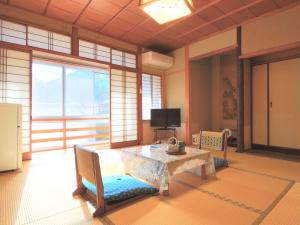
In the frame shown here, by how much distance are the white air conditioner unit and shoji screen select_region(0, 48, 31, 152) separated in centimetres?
282

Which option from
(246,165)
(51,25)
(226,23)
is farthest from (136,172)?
(226,23)

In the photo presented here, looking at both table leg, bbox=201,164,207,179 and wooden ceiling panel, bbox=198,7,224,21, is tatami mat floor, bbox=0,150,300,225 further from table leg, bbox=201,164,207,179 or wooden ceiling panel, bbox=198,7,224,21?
wooden ceiling panel, bbox=198,7,224,21

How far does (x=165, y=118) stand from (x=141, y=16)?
2.68 m

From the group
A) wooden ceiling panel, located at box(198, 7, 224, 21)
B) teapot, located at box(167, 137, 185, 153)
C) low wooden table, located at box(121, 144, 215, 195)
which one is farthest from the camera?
wooden ceiling panel, located at box(198, 7, 224, 21)

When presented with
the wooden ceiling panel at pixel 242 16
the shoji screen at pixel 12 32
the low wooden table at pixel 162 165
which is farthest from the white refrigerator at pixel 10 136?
the wooden ceiling panel at pixel 242 16

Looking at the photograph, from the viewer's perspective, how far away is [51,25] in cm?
382

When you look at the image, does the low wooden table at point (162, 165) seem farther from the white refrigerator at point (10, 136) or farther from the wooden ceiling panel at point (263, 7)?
the wooden ceiling panel at point (263, 7)

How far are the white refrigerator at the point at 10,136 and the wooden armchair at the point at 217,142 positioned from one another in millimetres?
3226

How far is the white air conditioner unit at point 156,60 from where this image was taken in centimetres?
515

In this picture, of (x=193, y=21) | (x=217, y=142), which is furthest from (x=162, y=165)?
(x=193, y=21)

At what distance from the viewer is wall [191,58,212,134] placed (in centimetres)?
547

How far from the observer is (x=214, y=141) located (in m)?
3.56

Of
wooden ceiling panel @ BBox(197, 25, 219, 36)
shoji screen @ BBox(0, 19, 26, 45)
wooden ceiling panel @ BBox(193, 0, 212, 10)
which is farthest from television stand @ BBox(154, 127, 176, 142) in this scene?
shoji screen @ BBox(0, 19, 26, 45)

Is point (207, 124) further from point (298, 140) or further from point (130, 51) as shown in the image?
point (130, 51)
